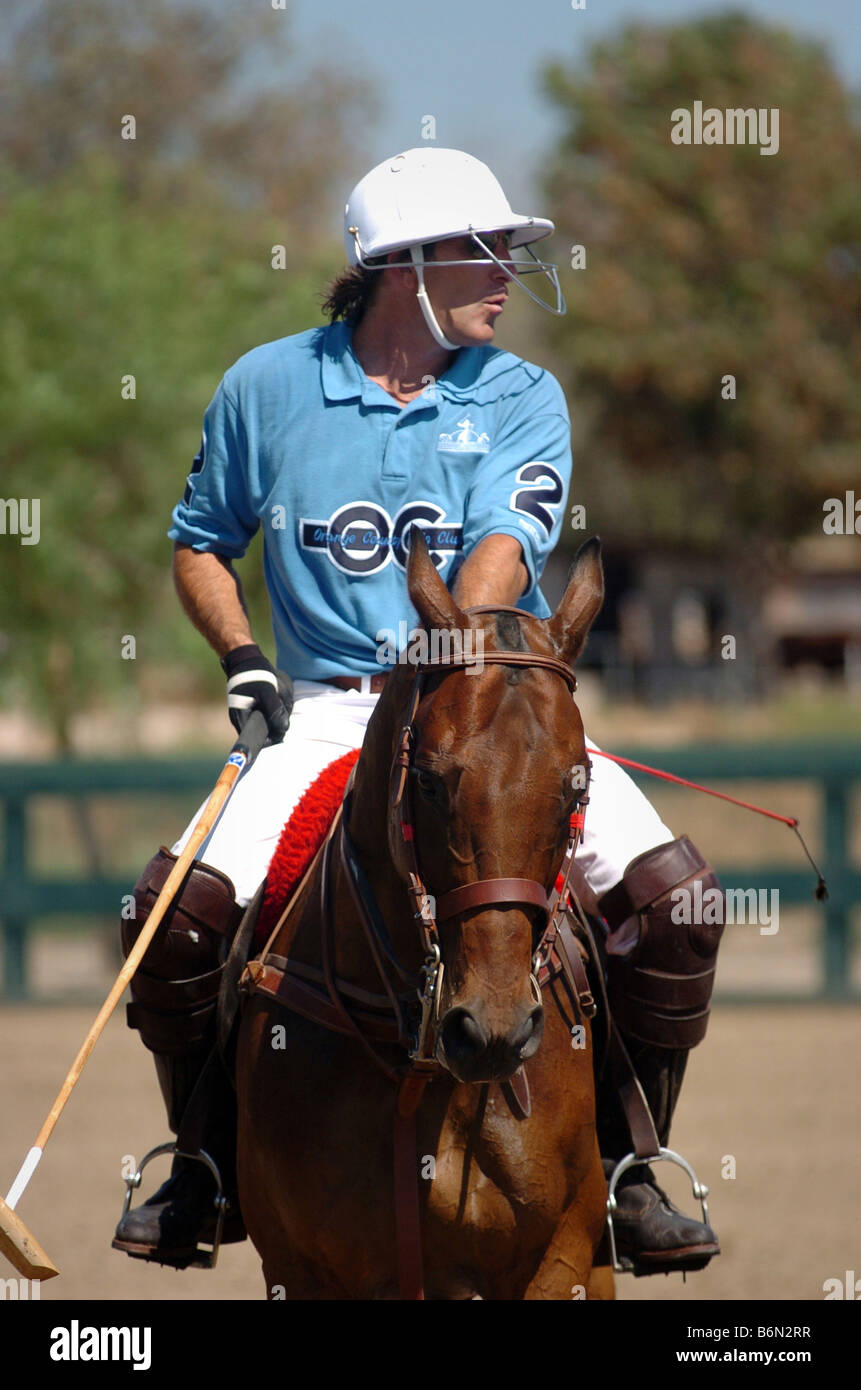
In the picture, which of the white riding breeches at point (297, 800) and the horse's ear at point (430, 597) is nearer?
the horse's ear at point (430, 597)

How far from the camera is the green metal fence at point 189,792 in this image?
38.3ft

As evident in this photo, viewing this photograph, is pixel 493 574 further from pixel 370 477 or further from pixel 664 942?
pixel 664 942

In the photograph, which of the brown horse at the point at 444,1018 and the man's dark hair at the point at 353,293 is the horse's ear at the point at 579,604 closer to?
the brown horse at the point at 444,1018

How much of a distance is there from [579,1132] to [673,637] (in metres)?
36.5

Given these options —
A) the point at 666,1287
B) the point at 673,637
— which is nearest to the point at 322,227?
the point at 673,637

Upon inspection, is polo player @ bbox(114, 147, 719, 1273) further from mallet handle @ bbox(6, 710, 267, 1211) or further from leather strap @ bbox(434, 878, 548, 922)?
leather strap @ bbox(434, 878, 548, 922)

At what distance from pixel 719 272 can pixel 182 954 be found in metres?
33.6

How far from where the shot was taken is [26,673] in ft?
42.9

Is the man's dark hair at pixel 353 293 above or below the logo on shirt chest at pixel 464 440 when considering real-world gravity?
above

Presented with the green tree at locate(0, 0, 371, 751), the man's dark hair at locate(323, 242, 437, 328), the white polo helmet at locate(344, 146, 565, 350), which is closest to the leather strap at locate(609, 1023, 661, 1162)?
the white polo helmet at locate(344, 146, 565, 350)

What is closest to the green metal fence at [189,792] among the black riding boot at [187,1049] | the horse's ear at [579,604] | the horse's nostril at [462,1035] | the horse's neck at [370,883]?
the black riding boot at [187,1049]

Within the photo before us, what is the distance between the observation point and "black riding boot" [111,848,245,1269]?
379 centimetres

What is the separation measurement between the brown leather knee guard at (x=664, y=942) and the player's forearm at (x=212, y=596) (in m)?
1.09

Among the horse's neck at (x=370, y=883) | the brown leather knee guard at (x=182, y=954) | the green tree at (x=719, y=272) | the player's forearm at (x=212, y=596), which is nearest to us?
the horse's neck at (x=370, y=883)
